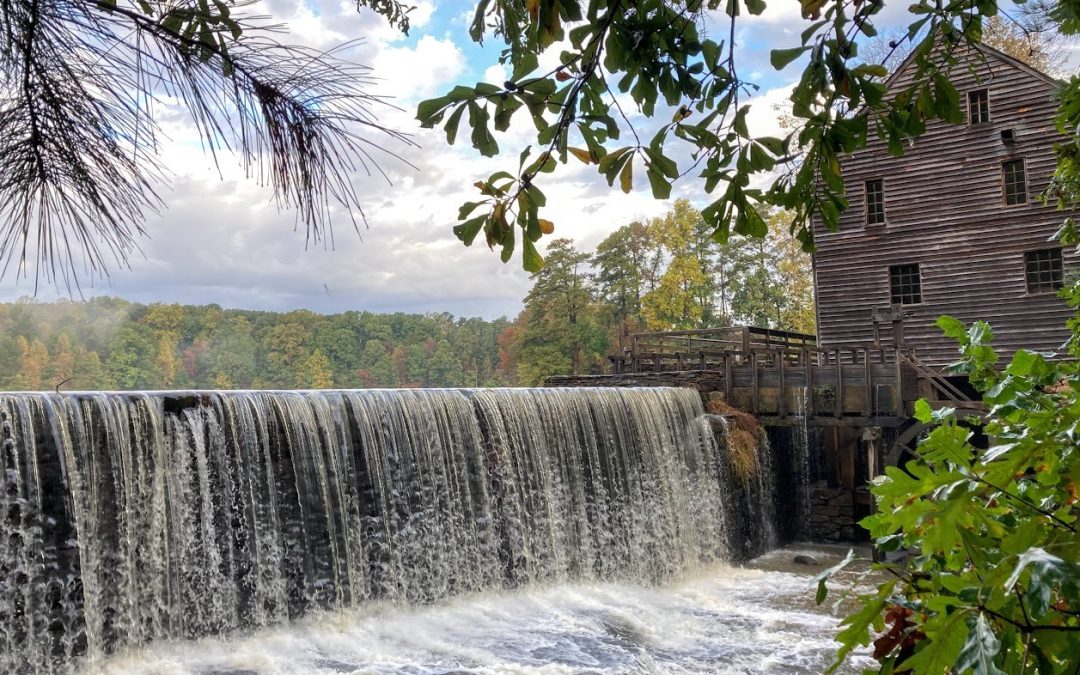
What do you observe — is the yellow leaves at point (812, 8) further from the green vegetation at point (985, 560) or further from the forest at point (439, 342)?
the forest at point (439, 342)

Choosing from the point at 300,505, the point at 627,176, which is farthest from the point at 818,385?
the point at 627,176

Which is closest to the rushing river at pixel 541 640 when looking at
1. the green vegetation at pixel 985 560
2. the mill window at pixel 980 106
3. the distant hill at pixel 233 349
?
the green vegetation at pixel 985 560

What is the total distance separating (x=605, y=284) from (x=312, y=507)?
31909 mm

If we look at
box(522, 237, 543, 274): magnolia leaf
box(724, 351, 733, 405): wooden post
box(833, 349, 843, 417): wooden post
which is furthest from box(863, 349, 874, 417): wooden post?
box(522, 237, 543, 274): magnolia leaf

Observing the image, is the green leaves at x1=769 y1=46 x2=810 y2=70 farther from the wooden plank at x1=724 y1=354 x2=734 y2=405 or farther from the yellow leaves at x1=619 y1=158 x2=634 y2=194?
the wooden plank at x1=724 y1=354 x2=734 y2=405

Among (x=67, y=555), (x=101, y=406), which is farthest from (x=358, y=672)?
(x=101, y=406)

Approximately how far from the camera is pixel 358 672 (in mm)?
8531

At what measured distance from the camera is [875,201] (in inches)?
843

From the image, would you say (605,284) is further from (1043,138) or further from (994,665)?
(994,665)

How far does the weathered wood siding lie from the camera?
19031mm

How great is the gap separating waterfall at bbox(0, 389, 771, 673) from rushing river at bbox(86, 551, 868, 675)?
12.1 inches

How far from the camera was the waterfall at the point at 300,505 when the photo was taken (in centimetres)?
805

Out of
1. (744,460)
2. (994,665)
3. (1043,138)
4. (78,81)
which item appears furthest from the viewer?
(1043,138)

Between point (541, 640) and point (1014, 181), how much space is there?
16398 mm
